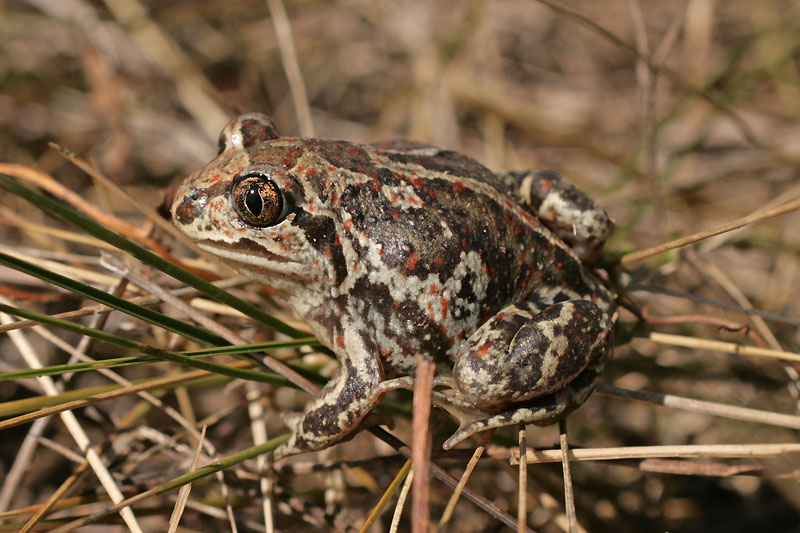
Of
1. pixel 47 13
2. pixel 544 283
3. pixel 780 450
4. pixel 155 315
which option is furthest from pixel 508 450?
pixel 47 13

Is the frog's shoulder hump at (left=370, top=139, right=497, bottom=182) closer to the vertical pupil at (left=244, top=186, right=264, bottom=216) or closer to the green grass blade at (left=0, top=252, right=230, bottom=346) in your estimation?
the vertical pupil at (left=244, top=186, right=264, bottom=216)

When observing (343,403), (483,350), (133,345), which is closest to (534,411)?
(483,350)

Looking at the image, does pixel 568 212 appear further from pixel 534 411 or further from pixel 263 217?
pixel 263 217

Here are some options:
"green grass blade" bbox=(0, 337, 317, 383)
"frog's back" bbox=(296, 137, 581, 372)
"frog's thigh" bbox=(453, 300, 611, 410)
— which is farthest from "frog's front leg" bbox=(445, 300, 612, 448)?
"green grass blade" bbox=(0, 337, 317, 383)

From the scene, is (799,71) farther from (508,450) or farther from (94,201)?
(94,201)

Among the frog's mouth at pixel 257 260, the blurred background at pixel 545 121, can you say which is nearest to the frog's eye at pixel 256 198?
the frog's mouth at pixel 257 260
